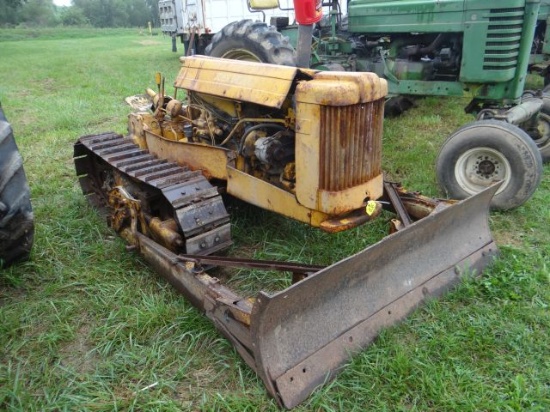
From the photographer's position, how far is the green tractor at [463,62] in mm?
3936

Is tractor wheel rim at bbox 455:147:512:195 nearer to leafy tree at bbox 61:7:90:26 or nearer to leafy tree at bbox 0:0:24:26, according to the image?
leafy tree at bbox 0:0:24:26

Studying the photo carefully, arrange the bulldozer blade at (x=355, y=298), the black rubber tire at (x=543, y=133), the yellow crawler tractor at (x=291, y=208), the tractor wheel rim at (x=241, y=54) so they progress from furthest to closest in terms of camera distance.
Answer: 1. the black rubber tire at (x=543, y=133)
2. the tractor wheel rim at (x=241, y=54)
3. the yellow crawler tractor at (x=291, y=208)
4. the bulldozer blade at (x=355, y=298)

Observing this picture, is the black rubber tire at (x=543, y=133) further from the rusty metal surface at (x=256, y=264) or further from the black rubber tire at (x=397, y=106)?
the rusty metal surface at (x=256, y=264)

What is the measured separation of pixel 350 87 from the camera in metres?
2.58

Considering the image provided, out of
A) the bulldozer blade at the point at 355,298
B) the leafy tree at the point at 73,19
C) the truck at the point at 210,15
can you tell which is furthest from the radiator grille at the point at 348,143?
the leafy tree at the point at 73,19

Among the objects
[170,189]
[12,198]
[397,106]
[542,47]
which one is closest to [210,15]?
[397,106]

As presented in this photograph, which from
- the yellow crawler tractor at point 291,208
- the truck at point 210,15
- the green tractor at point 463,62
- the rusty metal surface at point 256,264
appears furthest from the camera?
the truck at point 210,15

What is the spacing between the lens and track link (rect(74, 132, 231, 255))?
121 inches

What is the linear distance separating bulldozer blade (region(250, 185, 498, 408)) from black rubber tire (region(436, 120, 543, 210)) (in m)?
0.75

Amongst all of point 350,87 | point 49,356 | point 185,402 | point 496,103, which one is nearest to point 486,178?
point 496,103

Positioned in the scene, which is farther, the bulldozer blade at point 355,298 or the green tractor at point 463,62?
the green tractor at point 463,62

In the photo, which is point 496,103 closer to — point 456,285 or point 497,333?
point 456,285

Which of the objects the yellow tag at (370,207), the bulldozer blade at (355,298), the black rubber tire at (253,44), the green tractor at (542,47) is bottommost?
the bulldozer blade at (355,298)

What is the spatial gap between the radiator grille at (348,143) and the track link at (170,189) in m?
0.82
